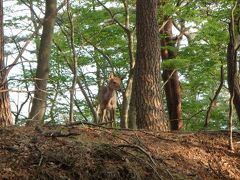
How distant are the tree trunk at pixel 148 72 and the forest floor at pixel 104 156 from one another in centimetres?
126

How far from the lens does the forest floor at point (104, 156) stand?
401 cm

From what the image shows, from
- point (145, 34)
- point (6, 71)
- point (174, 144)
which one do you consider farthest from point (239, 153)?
point (6, 71)

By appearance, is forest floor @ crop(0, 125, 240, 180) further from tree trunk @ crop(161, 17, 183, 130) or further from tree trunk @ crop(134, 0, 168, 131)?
tree trunk @ crop(161, 17, 183, 130)

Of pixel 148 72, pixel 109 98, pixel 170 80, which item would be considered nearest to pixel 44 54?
pixel 109 98

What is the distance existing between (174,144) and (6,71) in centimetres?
276

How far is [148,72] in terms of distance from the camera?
814 cm

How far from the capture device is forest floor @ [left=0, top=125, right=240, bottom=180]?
401 centimetres

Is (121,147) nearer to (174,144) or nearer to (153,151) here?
(153,151)

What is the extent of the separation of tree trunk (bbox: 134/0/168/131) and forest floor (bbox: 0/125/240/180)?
49.7 inches

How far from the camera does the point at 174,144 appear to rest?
6250 millimetres

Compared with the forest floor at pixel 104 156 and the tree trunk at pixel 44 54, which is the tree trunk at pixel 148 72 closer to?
the forest floor at pixel 104 156

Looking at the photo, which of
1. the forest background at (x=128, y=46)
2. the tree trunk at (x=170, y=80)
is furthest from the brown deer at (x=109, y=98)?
the tree trunk at (x=170, y=80)

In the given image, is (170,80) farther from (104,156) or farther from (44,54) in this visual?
Answer: (104,156)

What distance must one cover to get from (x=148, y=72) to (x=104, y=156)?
154 inches
